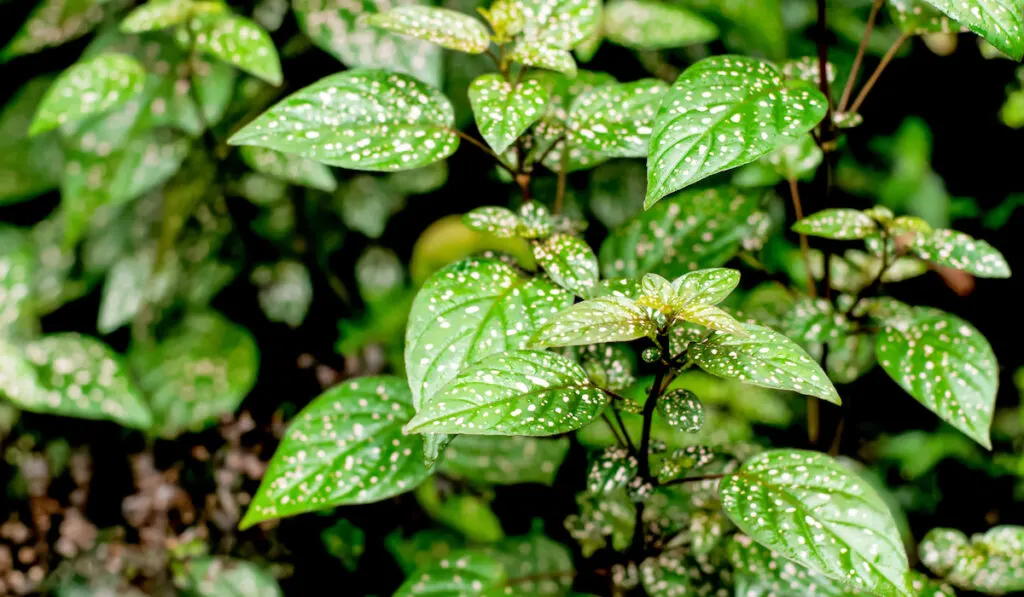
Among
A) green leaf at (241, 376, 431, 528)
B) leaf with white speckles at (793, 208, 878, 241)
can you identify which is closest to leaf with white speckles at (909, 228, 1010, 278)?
leaf with white speckles at (793, 208, 878, 241)

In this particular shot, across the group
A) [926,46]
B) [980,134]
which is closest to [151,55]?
[926,46]

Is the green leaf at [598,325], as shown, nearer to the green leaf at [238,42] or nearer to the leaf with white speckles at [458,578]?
the leaf with white speckles at [458,578]

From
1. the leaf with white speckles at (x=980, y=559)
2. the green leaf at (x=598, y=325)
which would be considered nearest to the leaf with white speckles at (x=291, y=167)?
the green leaf at (x=598, y=325)

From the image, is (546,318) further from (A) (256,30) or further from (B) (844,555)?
(A) (256,30)

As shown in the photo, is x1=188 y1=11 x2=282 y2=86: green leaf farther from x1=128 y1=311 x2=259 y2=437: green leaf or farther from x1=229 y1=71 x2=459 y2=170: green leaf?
x1=128 y1=311 x2=259 y2=437: green leaf

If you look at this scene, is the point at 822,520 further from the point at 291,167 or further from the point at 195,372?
the point at 195,372
